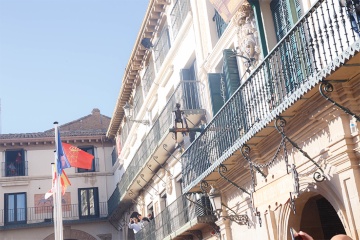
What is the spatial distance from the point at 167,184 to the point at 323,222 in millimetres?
9689

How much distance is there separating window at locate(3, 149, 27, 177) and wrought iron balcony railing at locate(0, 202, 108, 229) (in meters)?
2.33

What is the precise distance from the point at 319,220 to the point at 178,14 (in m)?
9.87

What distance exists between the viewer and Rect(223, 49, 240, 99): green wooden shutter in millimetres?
14047

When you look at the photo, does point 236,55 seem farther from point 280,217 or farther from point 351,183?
point 351,183

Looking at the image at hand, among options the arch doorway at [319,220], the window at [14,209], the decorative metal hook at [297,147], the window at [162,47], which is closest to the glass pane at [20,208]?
the window at [14,209]

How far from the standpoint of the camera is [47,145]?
36656 millimetres

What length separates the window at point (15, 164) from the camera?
117 ft

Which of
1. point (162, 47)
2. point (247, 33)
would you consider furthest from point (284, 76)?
point (162, 47)

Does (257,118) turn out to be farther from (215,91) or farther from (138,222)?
(138,222)

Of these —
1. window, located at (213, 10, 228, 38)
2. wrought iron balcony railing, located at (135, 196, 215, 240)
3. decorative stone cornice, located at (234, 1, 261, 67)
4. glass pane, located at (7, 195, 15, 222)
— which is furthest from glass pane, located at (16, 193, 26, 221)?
decorative stone cornice, located at (234, 1, 261, 67)

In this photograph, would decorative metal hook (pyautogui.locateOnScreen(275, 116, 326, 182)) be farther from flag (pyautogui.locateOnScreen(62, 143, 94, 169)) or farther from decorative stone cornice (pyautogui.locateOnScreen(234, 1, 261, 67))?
flag (pyautogui.locateOnScreen(62, 143, 94, 169))

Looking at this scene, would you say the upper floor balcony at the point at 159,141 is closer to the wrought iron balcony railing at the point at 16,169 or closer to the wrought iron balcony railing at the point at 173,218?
the wrought iron balcony railing at the point at 173,218

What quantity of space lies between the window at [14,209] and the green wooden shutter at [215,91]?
74.9ft

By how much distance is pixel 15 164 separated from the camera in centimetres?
3578
